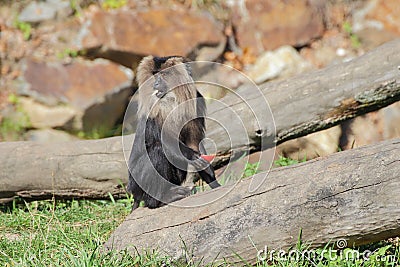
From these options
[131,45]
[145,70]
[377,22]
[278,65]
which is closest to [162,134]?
[145,70]

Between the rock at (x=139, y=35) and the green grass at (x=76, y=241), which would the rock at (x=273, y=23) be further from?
the green grass at (x=76, y=241)

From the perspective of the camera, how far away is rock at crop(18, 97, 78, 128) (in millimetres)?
7695

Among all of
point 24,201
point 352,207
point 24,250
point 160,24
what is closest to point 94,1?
point 160,24

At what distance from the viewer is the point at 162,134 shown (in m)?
3.87

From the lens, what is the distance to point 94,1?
8.27m

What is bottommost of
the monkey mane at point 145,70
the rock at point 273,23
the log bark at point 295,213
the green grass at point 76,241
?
the green grass at point 76,241

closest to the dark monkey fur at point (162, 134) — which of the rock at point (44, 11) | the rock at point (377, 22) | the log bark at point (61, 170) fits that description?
the log bark at point (61, 170)

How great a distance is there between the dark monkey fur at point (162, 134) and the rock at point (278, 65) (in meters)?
4.12

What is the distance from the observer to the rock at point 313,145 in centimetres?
554

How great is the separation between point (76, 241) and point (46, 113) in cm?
431

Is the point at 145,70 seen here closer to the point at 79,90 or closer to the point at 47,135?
the point at 79,90

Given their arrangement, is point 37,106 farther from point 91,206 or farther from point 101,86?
point 91,206

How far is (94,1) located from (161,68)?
186 inches

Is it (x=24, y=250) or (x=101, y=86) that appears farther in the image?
(x=101, y=86)
